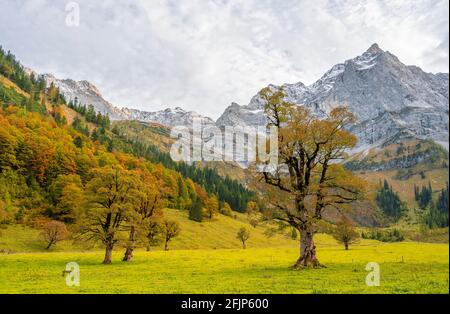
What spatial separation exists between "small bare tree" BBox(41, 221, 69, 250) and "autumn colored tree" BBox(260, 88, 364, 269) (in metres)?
61.9

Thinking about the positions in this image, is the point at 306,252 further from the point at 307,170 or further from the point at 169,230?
the point at 169,230

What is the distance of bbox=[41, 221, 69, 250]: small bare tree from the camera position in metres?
83.4

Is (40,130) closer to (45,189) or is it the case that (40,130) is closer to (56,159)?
(56,159)

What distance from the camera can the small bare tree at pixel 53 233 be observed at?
8338 centimetres

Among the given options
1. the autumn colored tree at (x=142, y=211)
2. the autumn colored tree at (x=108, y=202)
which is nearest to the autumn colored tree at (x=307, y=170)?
the autumn colored tree at (x=108, y=202)

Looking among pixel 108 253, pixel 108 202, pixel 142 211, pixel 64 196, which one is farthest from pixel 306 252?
pixel 64 196

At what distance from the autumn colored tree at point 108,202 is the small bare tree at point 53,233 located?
32985 mm

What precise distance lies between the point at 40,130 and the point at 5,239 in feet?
226

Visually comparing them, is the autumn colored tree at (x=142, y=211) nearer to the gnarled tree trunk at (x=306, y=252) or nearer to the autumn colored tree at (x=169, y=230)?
the gnarled tree trunk at (x=306, y=252)

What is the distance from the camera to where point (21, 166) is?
116 m

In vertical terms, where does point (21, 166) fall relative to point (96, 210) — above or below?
above

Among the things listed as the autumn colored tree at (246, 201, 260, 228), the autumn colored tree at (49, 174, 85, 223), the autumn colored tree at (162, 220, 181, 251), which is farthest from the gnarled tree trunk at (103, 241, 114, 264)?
the autumn colored tree at (49, 174, 85, 223)
